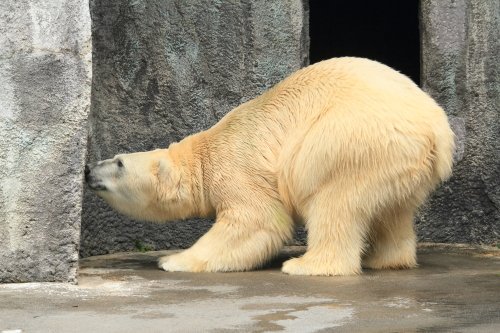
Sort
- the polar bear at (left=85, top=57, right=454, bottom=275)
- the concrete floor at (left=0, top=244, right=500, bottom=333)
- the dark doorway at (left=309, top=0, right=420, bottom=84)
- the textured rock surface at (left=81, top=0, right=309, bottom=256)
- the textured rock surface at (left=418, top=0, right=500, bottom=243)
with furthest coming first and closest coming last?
the dark doorway at (left=309, top=0, right=420, bottom=84) < the textured rock surface at (left=418, top=0, right=500, bottom=243) < the textured rock surface at (left=81, top=0, right=309, bottom=256) < the polar bear at (left=85, top=57, right=454, bottom=275) < the concrete floor at (left=0, top=244, right=500, bottom=333)

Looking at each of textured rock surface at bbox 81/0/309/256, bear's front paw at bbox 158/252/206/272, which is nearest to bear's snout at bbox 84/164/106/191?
bear's front paw at bbox 158/252/206/272

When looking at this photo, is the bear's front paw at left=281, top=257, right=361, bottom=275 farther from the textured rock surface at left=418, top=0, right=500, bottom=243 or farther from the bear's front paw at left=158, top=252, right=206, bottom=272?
the textured rock surface at left=418, top=0, right=500, bottom=243

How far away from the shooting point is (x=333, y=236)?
6684mm

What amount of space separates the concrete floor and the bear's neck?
57 centimetres

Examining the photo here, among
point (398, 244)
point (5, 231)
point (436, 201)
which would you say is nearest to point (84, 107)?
point (5, 231)

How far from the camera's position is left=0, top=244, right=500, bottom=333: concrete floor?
15.9ft

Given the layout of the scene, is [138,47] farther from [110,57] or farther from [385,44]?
[385,44]

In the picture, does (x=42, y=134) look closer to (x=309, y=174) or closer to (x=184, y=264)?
(x=184, y=264)

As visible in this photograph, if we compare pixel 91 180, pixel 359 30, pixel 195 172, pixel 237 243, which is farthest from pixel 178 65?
pixel 359 30

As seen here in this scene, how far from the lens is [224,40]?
27.2 ft

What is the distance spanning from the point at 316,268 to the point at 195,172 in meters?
1.14

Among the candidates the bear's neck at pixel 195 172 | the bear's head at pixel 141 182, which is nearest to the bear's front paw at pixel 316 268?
the bear's neck at pixel 195 172

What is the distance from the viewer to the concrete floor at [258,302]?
4.86 meters

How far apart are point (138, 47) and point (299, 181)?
7.12 ft
